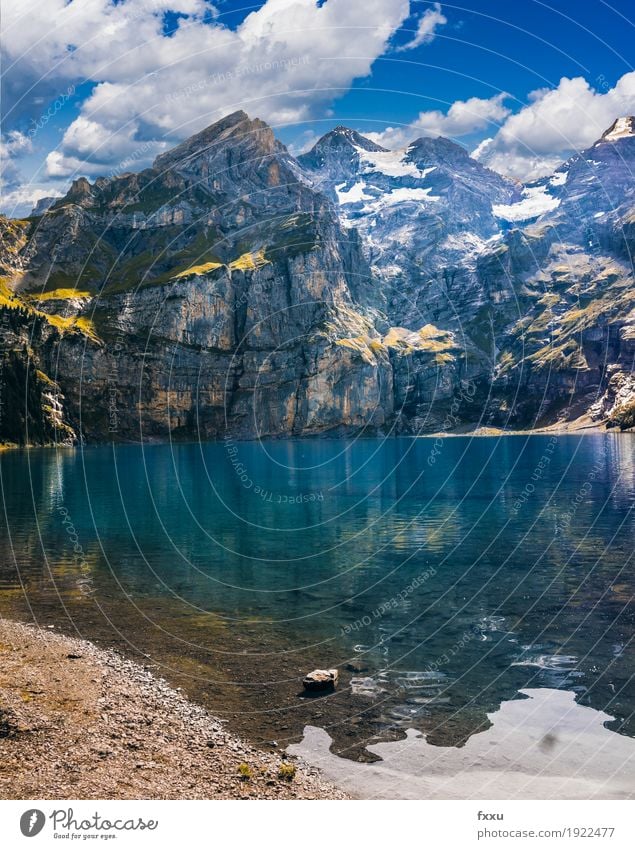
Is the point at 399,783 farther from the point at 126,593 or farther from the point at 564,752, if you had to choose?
the point at 126,593

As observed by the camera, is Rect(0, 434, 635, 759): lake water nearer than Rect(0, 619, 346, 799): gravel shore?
No

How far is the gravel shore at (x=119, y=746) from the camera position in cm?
2256

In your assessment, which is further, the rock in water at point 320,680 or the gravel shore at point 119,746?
the rock in water at point 320,680

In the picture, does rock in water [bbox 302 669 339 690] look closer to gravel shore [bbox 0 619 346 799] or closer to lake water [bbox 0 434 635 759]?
lake water [bbox 0 434 635 759]

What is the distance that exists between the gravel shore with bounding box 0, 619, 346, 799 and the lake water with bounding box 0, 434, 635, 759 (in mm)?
2139

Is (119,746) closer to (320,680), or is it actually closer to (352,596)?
(320,680)

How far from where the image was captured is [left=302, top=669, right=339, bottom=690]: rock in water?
107 ft

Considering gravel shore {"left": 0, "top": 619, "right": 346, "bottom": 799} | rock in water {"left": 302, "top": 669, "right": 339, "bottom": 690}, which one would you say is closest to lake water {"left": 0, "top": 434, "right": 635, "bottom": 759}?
rock in water {"left": 302, "top": 669, "right": 339, "bottom": 690}

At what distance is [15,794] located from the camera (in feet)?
68.4

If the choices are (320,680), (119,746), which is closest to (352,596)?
(320,680)

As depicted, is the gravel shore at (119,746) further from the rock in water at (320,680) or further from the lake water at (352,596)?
the rock in water at (320,680)

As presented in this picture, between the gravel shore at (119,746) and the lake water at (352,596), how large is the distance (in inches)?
84.2

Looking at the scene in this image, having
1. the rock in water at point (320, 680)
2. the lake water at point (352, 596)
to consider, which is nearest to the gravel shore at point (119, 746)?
the lake water at point (352, 596)
